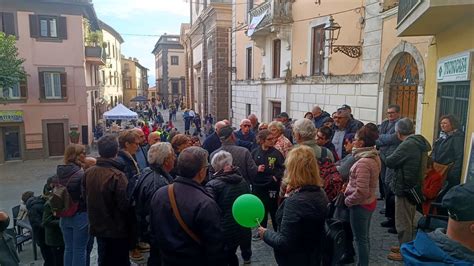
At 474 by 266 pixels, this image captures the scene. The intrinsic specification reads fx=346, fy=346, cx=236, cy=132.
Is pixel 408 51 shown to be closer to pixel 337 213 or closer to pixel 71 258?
pixel 337 213

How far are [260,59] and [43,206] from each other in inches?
562

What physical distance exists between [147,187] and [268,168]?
1897 mm

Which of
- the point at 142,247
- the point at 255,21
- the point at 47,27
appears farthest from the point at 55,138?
the point at 142,247

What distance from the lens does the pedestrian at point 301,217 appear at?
8.96 feet

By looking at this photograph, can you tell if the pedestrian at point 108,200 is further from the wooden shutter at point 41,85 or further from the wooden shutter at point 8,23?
the wooden shutter at point 8,23

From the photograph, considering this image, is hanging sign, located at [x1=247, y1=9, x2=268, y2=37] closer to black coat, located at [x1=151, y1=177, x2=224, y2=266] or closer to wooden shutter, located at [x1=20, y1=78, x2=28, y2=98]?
black coat, located at [x1=151, y1=177, x2=224, y2=266]

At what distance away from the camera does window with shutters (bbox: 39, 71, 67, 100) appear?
2148cm

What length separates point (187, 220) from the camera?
272cm

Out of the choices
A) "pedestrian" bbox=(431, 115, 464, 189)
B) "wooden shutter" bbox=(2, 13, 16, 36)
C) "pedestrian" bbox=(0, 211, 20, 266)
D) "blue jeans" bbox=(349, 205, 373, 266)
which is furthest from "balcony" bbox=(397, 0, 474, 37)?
"wooden shutter" bbox=(2, 13, 16, 36)

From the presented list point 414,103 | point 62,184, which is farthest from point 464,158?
point 62,184

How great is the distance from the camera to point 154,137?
6004 mm

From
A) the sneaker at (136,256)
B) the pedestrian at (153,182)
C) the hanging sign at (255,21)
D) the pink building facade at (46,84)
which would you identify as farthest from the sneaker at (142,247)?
the pink building facade at (46,84)

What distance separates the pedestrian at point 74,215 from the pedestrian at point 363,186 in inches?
123

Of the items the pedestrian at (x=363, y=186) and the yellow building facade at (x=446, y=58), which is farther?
the yellow building facade at (x=446, y=58)
